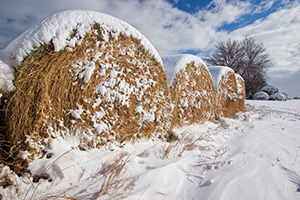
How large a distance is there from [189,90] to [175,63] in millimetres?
694

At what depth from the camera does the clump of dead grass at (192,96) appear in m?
2.98

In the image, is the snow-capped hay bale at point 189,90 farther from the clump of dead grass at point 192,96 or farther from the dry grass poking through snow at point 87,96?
the dry grass poking through snow at point 87,96

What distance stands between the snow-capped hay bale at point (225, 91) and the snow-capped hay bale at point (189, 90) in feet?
2.43

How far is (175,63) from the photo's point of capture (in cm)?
314

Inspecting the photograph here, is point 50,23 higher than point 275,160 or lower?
higher

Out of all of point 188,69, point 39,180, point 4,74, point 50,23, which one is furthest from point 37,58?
point 188,69

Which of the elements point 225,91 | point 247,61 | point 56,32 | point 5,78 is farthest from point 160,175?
point 247,61

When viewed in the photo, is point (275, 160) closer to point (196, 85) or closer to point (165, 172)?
point (165, 172)

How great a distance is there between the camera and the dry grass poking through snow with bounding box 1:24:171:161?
1.43 m

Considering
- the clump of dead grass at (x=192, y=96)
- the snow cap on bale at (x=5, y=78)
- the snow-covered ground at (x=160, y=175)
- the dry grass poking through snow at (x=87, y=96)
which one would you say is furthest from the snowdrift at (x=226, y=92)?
the snow cap on bale at (x=5, y=78)

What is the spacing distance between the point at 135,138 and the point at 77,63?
1.28m

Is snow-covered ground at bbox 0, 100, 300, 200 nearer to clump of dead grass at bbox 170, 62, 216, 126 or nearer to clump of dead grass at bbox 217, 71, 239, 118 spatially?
clump of dead grass at bbox 170, 62, 216, 126

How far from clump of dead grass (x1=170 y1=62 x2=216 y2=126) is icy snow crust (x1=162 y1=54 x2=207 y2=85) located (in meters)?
0.08

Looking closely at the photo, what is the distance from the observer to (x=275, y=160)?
1.78 meters
